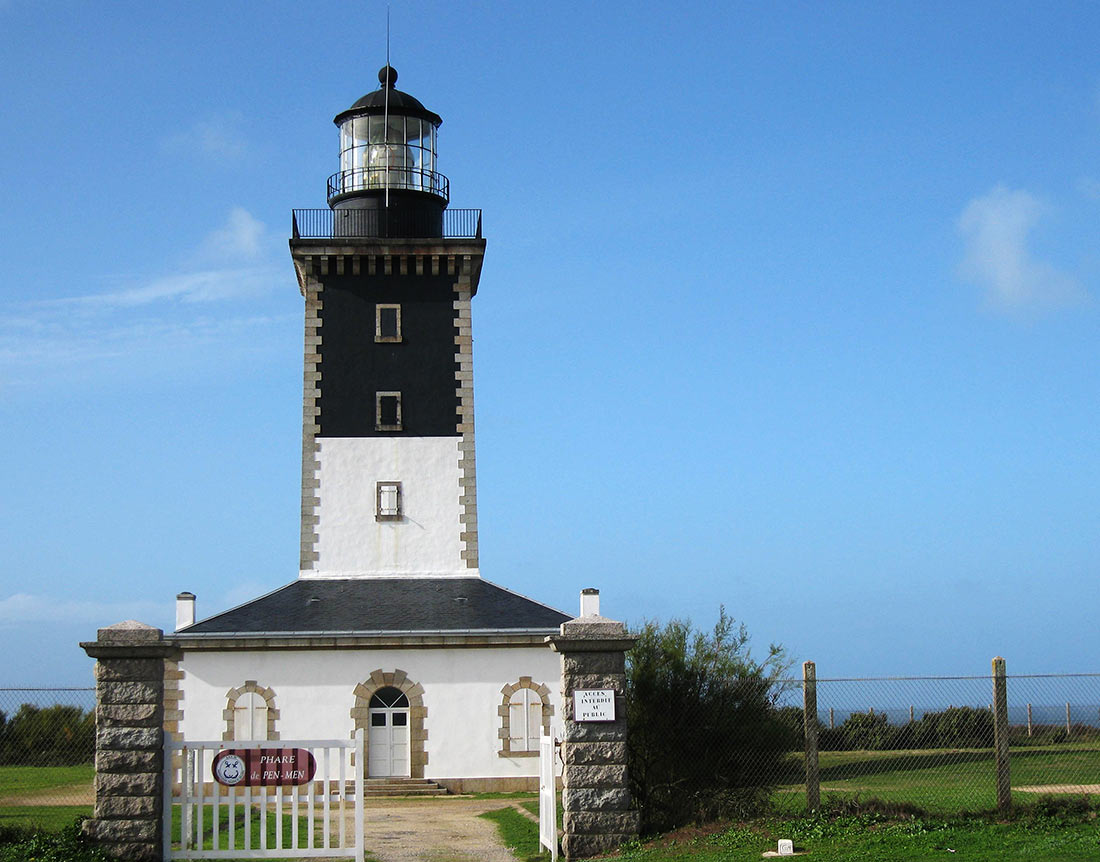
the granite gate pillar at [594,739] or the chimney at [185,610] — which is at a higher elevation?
the chimney at [185,610]

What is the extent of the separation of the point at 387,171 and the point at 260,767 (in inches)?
778

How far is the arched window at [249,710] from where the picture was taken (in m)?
23.6

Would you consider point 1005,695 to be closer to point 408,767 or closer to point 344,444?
point 408,767

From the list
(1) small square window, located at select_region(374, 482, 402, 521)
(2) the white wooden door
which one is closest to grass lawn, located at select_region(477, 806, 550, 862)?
(2) the white wooden door

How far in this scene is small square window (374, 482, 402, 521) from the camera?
27.7 m

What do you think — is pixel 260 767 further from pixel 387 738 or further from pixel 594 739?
pixel 387 738

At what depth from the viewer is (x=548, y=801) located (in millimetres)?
12953

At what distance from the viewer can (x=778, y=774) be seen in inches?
518

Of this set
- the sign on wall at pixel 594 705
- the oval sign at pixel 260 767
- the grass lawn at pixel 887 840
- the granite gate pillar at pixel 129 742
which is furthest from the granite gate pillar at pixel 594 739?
the granite gate pillar at pixel 129 742

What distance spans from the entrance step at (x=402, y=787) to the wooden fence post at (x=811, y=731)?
11854 mm

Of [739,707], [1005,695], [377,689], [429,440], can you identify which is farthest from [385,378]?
[1005,695]

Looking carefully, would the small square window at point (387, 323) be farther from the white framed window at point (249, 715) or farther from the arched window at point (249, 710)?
the white framed window at point (249, 715)

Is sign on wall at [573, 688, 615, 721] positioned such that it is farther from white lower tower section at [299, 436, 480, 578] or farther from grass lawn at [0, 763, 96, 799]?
white lower tower section at [299, 436, 480, 578]

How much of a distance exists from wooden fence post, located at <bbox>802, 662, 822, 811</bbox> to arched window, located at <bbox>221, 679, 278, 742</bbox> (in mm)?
13330
